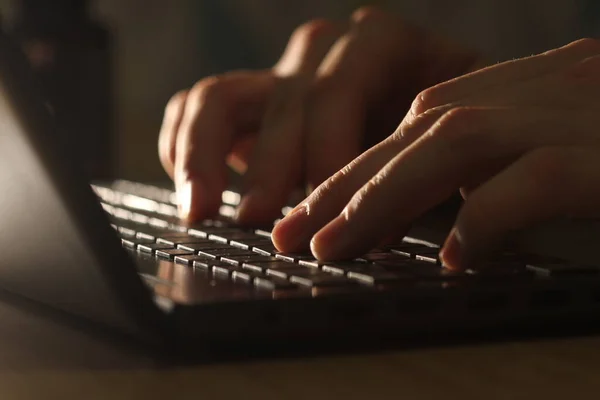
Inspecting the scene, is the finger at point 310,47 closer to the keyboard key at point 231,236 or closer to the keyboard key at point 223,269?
the keyboard key at point 231,236

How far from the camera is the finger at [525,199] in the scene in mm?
486

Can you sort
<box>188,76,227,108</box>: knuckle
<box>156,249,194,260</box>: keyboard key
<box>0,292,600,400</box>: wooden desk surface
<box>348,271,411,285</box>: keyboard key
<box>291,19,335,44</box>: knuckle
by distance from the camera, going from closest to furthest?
1. <box>0,292,600,400</box>: wooden desk surface
2. <box>348,271,411,285</box>: keyboard key
3. <box>156,249,194,260</box>: keyboard key
4. <box>188,76,227,108</box>: knuckle
5. <box>291,19,335,44</box>: knuckle

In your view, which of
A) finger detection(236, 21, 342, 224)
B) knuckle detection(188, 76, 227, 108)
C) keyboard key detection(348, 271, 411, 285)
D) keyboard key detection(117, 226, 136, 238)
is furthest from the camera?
knuckle detection(188, 76, 227, 108)

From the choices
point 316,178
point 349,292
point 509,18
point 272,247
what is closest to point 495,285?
point 349,292

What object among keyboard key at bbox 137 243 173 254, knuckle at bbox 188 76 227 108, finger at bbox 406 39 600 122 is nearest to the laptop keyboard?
keyboard key at bbox 137 243 173 254

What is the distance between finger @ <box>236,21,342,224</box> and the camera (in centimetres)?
78

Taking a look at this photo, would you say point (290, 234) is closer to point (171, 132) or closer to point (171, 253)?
point (171, 253)

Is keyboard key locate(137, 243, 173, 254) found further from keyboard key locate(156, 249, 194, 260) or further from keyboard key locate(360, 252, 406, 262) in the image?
A: keyboard key locate(360, 252, 406, 262)

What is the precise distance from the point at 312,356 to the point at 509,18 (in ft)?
4.98

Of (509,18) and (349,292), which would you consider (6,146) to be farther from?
(509,18)

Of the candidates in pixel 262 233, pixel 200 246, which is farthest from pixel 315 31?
pixel 200 246

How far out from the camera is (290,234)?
1.80ft

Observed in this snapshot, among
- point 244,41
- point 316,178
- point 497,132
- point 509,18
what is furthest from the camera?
point 244,41

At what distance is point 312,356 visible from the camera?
1.25ft
